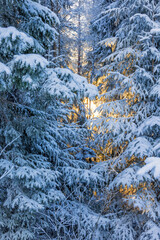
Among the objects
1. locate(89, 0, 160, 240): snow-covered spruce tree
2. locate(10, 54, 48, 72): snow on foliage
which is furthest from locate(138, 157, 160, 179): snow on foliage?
locate(89, 0, 160, 240): snow-covered spruce tree

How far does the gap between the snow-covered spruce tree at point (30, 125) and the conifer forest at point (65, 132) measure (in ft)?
0.07

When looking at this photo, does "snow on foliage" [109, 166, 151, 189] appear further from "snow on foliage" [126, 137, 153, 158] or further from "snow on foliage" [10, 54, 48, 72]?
"snow on foliage" [10, 54, 48, 72]

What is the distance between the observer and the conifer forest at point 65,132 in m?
3.45

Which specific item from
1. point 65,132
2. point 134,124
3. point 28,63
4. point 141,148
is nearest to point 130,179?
point 141,148

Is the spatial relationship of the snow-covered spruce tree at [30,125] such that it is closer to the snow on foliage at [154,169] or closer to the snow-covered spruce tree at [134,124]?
the snow-covered spruce tree at [134,124]

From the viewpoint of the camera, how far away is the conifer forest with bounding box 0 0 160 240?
11.3 ft

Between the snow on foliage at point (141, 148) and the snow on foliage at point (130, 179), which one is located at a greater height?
the snow on foliage at point (141, 148)

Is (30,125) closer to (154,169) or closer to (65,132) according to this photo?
(65,132)

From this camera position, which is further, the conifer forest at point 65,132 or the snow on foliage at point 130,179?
the snow on foliage at point 130,179

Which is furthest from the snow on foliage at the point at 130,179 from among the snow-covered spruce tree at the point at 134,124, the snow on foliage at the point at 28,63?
the snow on foliage at the point at 28,63

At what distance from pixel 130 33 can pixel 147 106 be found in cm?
231

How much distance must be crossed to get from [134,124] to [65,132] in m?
2.09

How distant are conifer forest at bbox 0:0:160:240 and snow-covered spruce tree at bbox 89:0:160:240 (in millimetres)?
27

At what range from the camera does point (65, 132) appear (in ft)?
18.7
